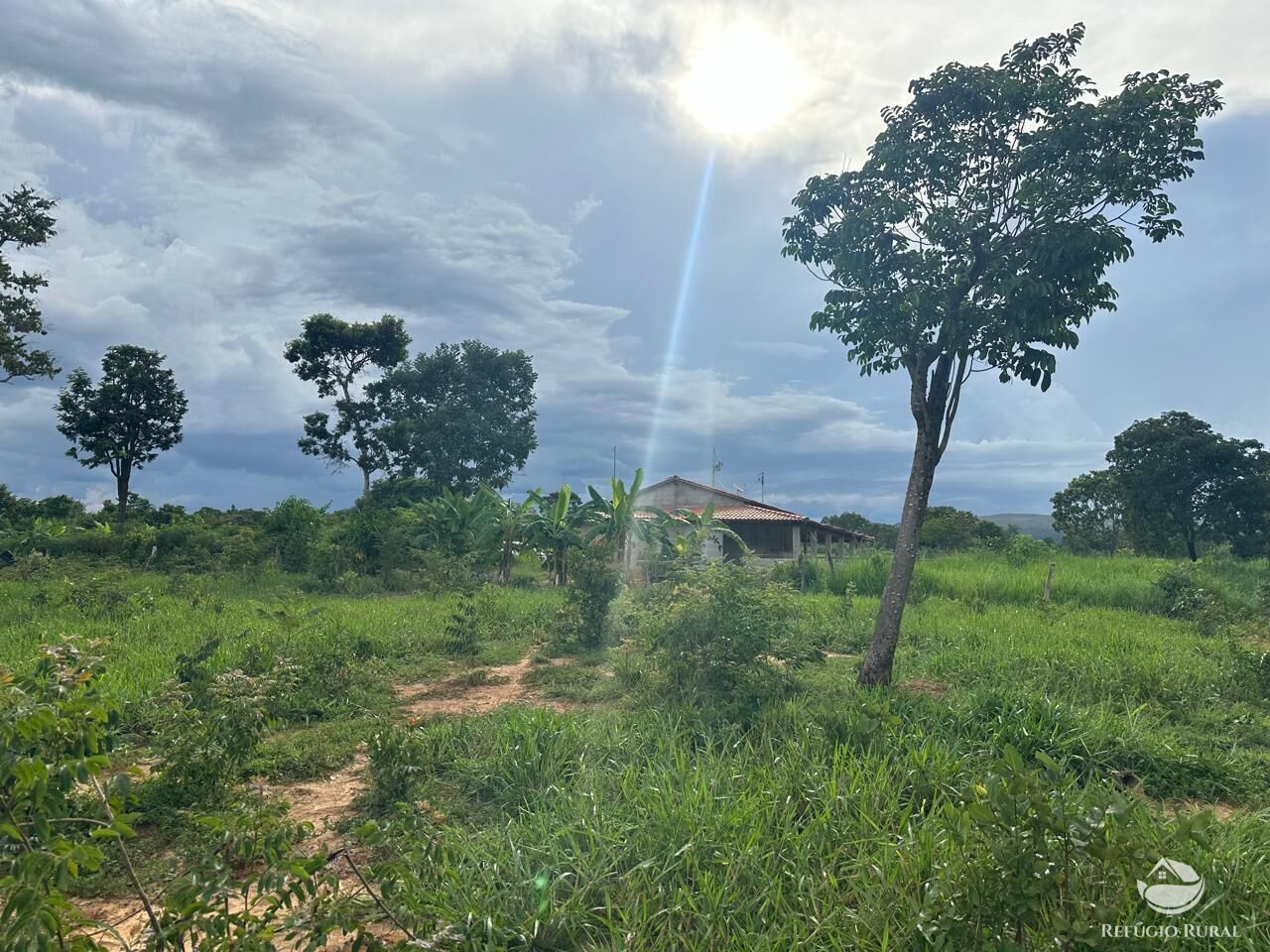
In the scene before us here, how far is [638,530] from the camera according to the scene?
64.0 feet

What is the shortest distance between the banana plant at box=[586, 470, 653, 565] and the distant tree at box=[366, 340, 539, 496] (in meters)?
14.2

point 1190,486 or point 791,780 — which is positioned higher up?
point 1190,486

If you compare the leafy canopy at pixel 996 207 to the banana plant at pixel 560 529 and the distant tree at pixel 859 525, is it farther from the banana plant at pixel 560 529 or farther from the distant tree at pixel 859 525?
the distant tree at pixel 859 525

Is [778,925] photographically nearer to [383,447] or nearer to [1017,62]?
[1017,62]

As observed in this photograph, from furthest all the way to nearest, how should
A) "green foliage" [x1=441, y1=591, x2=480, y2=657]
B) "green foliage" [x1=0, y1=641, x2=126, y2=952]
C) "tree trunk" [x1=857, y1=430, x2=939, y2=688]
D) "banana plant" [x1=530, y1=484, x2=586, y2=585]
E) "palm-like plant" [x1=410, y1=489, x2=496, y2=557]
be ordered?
"palm-like plant" [x1=410, y1=489, x2=496, y2=557], "banana plant" [x1=530, y1=484, x2=586, y2=585], "green foliage" [x1=441, y1=591, x2=480, y2=657], "tree trunk" [x1=857, y1=430, x2=939, y2=688], "green foliage" [x1=0, y1=641, x2=126, y2=952]

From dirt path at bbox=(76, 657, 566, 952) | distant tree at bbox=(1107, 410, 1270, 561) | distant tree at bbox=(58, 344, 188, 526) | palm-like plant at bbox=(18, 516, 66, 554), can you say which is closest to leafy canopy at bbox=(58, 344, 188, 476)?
distant tree at bbox=(58, 344, 188, 526)

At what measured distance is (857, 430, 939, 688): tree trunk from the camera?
23.0ft

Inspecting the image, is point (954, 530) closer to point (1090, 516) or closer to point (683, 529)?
point (1090, 516)

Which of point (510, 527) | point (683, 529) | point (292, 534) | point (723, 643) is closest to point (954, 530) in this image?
point (683, 529)

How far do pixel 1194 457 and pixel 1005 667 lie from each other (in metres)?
29.9

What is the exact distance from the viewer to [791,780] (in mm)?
4273

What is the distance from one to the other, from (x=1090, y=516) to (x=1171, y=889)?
42.7m

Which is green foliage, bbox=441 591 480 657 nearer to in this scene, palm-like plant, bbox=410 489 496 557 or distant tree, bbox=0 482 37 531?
palm-like plant, bbox=410 489 496 557

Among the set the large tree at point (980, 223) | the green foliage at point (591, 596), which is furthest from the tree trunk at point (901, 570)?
the green foliage at point (591, 596)
